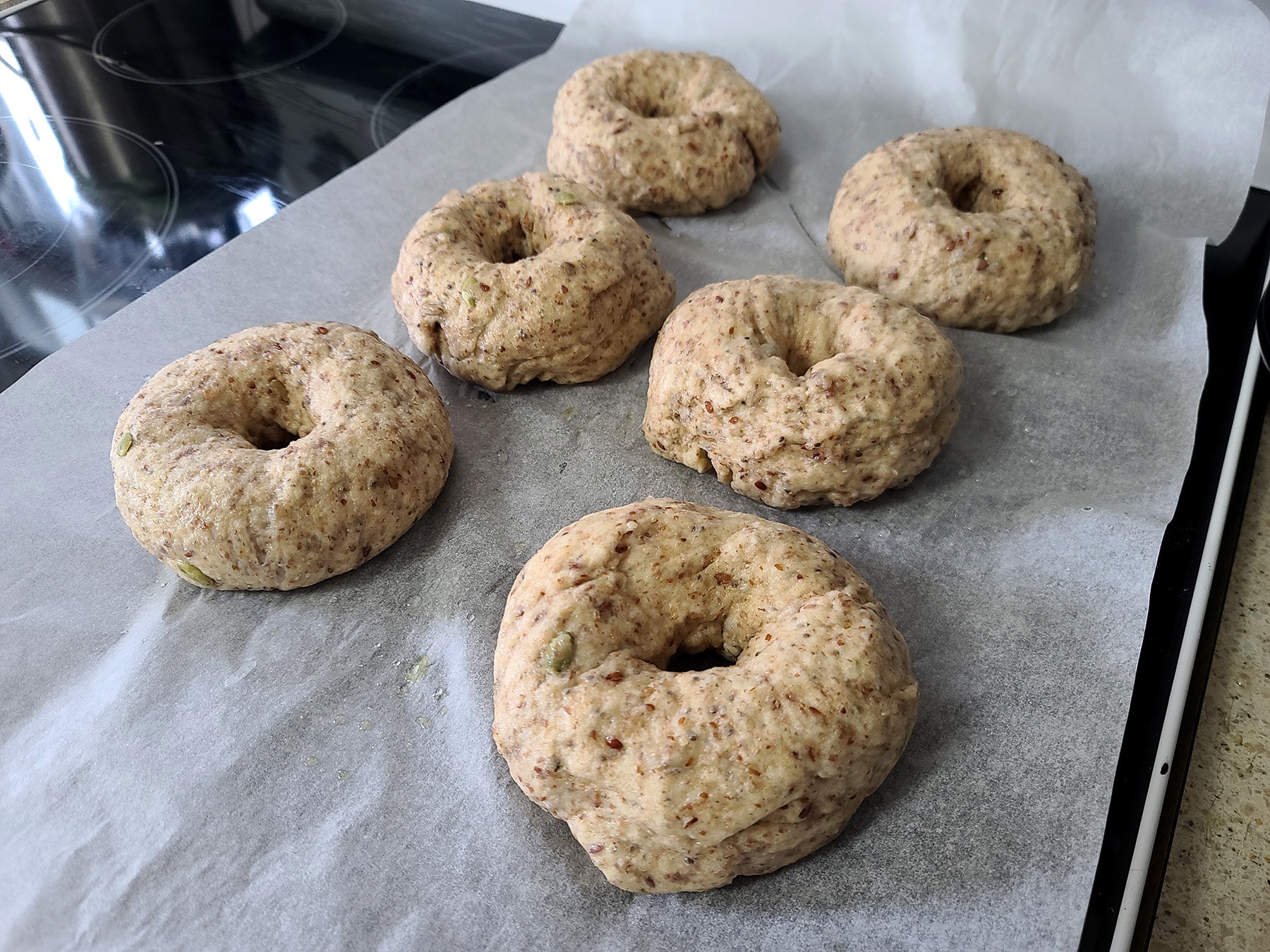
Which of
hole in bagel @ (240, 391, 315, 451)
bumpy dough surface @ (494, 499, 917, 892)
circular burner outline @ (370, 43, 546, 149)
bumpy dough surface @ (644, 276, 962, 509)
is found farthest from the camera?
circular burner outline @ (370, 43, 546, 149)

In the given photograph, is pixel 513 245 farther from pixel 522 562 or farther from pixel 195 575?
pixel 195 575

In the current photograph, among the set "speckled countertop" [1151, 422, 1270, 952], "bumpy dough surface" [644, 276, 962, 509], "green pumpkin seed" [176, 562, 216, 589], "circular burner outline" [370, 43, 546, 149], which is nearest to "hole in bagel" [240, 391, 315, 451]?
"green pumpkin seed" [176, 562, 216, 589]

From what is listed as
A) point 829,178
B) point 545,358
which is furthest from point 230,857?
point 829,178

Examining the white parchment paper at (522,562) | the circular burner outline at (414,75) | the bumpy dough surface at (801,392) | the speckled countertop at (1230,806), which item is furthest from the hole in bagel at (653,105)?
the speckled countertop at (1230,806)

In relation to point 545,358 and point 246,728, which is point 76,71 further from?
point 246,728

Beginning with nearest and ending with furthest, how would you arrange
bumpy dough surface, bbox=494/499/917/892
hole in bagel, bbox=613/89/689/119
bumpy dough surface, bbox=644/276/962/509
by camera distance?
bumpy dough surface, bbox=494/499/917/892
bumpy dough surface, bbox=644/276/962/509
hole in bagel, bbox=613/89/689/119

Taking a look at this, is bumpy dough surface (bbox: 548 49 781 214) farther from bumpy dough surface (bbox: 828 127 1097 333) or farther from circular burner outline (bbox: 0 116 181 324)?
circular burner outline (bbox: 0 116 181 324)
